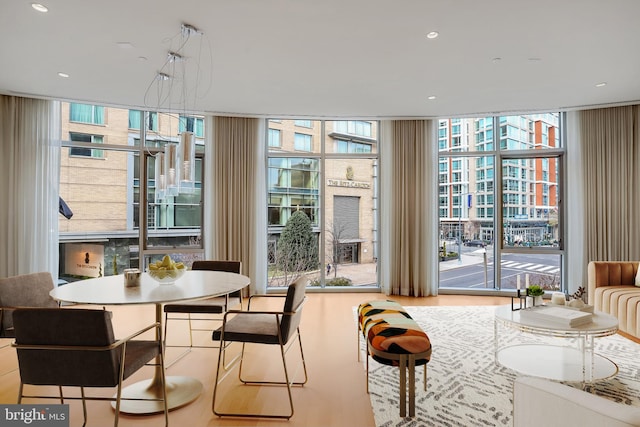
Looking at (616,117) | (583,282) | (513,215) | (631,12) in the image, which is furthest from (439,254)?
(631,12)

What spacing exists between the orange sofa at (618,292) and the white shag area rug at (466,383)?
239 mm

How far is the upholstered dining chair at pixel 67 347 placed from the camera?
1831mm

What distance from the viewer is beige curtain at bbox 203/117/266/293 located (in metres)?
5.65

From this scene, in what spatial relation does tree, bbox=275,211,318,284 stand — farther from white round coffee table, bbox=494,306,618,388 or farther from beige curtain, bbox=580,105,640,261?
beige curtain, bbox=580,105,640,261

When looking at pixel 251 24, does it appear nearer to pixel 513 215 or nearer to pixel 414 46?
pixel 414 46

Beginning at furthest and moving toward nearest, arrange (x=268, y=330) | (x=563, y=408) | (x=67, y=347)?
(x=268, y=330) → (x=67, y=347) → (x=563, y=408)

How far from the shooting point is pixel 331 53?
11.6 feet

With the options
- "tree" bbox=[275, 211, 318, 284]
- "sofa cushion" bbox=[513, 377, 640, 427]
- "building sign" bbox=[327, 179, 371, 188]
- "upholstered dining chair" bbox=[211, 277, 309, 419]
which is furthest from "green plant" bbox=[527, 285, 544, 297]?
"tree" bbox=[275, 211, 318, 284]

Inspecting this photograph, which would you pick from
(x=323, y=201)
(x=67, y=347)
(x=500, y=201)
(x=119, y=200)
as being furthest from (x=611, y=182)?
(x=119, y=200)

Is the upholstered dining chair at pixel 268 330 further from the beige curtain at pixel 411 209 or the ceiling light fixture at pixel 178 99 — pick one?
the beige curtain at pixel 411 209

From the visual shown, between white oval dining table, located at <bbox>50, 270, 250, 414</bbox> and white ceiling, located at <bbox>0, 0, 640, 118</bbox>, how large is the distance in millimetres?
1969

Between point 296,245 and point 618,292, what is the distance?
4021mm

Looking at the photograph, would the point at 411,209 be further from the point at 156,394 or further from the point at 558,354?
the point at 156,394

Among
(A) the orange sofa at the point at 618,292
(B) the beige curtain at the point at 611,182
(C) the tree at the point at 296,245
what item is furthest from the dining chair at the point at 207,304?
(B) the beige curtain at the point at 611,182
